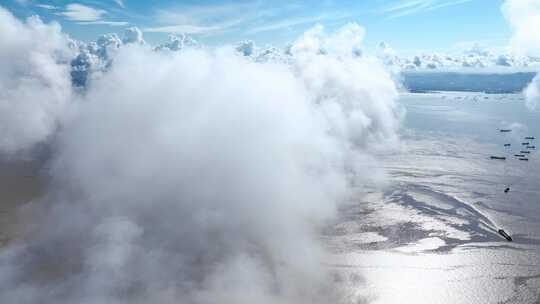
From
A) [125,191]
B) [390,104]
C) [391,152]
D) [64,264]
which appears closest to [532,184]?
[391,152]

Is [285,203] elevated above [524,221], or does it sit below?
above

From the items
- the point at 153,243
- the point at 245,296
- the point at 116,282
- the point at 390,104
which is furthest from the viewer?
the point at 390,104

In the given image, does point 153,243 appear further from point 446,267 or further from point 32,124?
point 32,124

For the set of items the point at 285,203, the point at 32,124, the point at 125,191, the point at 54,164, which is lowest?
the point at 285,203

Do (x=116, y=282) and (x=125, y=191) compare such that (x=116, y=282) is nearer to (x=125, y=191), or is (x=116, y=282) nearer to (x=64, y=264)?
(x=64, y=264)

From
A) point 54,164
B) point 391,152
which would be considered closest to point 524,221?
point 391,152

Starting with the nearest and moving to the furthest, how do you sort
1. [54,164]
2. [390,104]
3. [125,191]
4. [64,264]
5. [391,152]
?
[64,264] → [125,191] → [54,164] → [391,152] → [390,104]

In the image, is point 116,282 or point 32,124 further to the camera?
point 32,124
